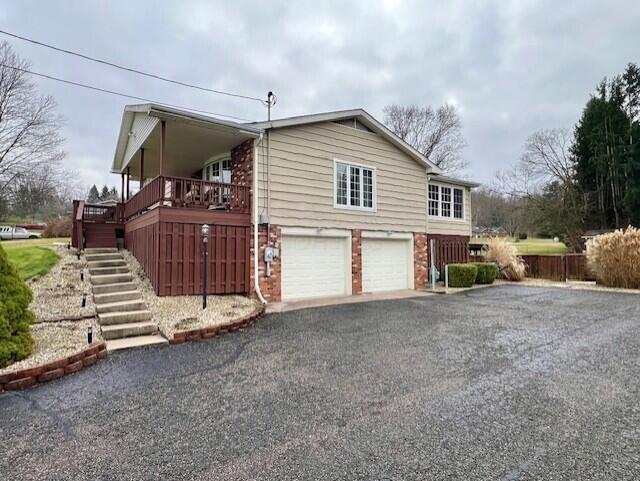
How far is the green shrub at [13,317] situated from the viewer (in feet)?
15.0

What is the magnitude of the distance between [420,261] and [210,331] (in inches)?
359

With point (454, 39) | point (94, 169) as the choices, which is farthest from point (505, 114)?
point (94, 169)

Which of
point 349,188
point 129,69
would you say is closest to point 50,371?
point 349,188

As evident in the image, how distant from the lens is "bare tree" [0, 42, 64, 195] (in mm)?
21906

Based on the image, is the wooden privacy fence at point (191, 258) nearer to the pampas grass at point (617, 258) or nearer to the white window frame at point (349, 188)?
the white window frame at point (349, 188)

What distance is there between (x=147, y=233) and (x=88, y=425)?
6584 millimetres

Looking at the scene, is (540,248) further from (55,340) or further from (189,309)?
(55,340)

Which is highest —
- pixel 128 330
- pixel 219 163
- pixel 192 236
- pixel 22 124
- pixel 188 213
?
pixel 22 124

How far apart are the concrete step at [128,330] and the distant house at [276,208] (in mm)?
1711

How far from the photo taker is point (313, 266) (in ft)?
36.1

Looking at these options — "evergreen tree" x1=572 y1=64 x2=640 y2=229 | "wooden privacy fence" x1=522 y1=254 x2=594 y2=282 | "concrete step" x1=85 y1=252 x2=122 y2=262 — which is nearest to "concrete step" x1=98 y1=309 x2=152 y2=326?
"concrete step" x1=85 y1=252 x2=122 y2=262

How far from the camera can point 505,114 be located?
28.0m

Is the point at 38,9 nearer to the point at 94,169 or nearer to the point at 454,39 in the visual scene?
the point at 454,39

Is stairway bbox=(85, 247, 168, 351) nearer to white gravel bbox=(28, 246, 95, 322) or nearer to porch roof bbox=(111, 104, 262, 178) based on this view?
white gravel bbox=(28, 246, 95, 322)
